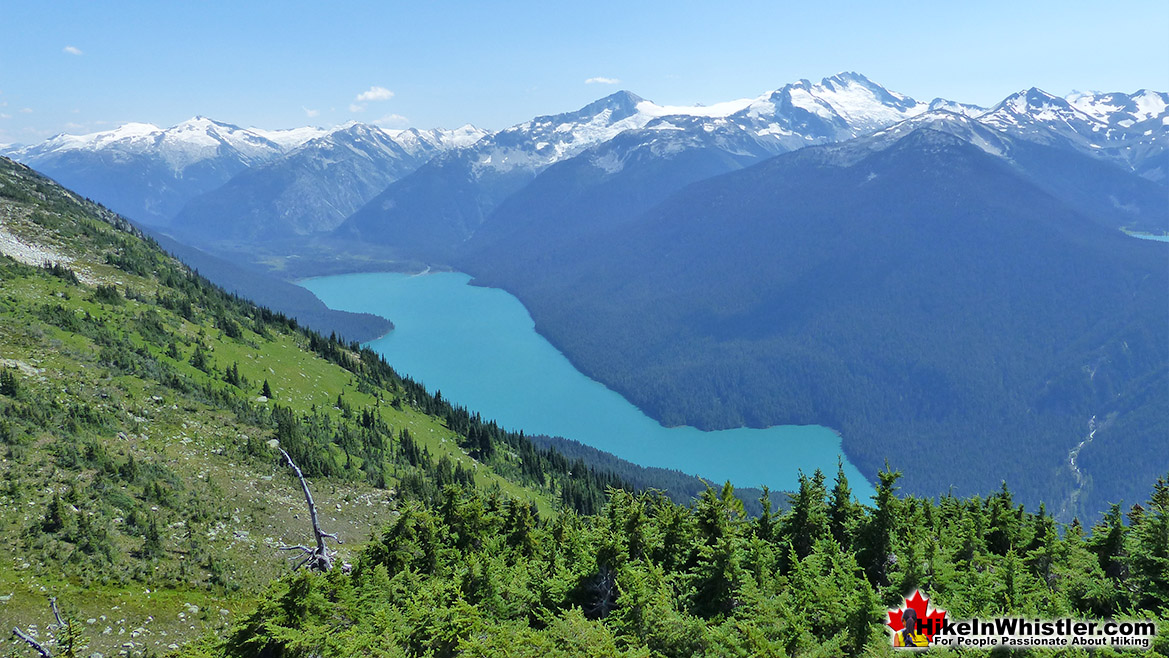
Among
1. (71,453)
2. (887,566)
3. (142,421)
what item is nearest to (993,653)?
(887,566)

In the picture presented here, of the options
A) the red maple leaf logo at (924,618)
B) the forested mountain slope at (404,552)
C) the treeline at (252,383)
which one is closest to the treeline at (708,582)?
the forested mountain slope at (404,552)

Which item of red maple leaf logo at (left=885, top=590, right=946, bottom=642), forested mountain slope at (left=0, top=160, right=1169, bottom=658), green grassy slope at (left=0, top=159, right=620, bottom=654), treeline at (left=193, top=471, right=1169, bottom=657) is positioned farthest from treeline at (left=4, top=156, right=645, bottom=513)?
red maple leaf logo at (left=885, top=590, right=946, bottom=642)

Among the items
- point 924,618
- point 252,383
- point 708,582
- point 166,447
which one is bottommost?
point 708,582

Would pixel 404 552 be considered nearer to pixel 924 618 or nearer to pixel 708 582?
pixel 708 582

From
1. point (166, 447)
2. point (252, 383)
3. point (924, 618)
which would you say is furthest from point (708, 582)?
point (252, 383)

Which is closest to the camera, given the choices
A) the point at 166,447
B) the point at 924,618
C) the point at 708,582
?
the point at 924,618

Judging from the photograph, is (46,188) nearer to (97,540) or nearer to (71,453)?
(71,453)

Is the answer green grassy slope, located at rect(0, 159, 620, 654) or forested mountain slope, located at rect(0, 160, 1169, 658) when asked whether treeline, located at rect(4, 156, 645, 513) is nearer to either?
green grassy slope, located at rect(0, 159, 620, 654)
